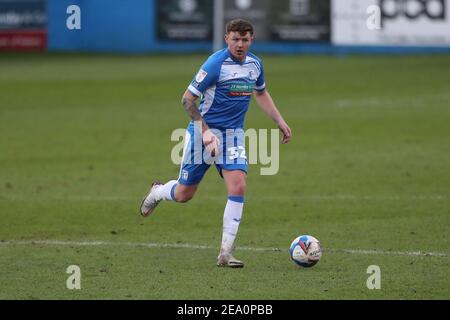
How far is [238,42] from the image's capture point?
10.0m

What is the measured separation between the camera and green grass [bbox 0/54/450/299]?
30.5 feet

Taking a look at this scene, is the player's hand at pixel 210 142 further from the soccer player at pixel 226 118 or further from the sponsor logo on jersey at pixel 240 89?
the sponsor logo on jersey at pixel 240 89

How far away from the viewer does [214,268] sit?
32.3ft

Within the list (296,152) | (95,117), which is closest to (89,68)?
(95,117)

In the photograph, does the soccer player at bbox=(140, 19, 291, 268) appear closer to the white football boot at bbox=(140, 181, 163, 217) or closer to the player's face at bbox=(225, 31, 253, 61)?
the player's face at bbox=(225, 31, 253, 61)

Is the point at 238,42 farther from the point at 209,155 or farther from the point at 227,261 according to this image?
the point at 227,261

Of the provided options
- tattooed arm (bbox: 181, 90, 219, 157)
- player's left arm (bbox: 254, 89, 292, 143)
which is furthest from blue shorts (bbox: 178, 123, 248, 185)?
player's left arm (bbox: 254, 89, 292, 143)

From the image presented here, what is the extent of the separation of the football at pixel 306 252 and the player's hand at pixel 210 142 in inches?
45.8

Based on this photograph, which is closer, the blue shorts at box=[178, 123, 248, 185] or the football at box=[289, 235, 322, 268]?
the football at box=[289, 235, 322, 268]

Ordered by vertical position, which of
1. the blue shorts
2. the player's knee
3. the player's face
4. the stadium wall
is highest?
→ the stadium wall

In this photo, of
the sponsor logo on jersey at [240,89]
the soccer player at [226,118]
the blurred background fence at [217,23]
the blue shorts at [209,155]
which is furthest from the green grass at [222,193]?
the blurred background fence at [217,23]

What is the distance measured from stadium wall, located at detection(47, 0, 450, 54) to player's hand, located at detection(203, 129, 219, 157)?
28.5 meters

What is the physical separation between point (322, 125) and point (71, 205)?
9371mm
